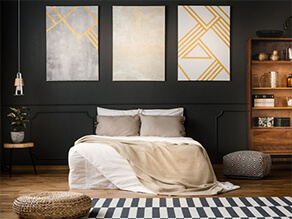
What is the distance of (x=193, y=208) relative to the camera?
11.6 ft

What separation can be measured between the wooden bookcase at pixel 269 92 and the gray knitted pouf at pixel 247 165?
1.92ft

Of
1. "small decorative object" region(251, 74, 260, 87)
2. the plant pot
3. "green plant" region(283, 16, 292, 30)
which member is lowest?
the plant pot

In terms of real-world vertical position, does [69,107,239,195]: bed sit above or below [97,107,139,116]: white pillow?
below

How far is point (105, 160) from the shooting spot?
440cm

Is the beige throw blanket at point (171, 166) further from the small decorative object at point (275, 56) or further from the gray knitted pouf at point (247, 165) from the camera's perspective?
the small decorative object at point (275, 56)

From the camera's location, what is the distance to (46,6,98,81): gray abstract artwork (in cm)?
593

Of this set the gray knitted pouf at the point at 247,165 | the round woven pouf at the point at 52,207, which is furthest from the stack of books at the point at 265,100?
the round woven pouf at the point at 52,207

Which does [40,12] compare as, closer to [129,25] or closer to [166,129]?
[129,25]

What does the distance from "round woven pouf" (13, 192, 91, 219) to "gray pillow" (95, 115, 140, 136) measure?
A: 7.45 feet

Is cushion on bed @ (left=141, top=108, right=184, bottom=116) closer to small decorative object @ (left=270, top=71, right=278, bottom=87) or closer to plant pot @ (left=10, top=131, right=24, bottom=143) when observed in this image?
small decorative object @ (left=270, top=71, right=278, bottom=87)

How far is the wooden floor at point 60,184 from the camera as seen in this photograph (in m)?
4.12

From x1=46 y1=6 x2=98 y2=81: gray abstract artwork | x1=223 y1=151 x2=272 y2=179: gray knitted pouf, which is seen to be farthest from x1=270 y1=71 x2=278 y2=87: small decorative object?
x1=46 y1=6 x2=98 y2=81: gray abstract artwork

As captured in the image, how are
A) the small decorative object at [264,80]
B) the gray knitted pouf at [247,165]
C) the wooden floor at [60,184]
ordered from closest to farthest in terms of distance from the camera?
the wooden floor at [60,184]
the gray knitted pouf at [247,165]
the small decorative object at [264,80]

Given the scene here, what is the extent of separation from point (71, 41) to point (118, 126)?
5.31ft
